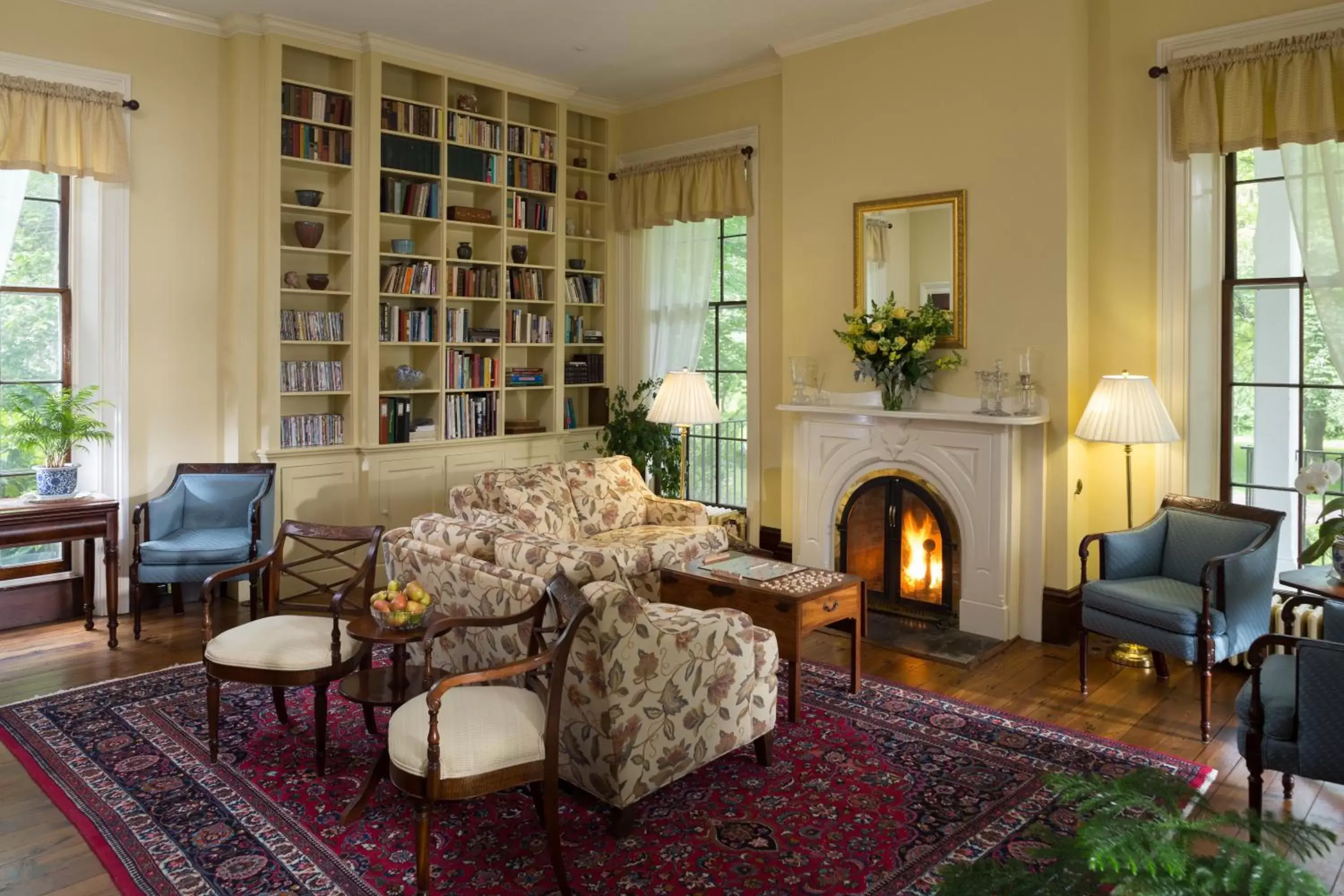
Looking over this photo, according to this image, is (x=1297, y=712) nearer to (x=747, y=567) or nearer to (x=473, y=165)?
(x=747, y=567)

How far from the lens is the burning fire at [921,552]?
5656 millimetres

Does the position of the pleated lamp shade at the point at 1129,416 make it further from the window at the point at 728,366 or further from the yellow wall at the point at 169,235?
the yellow wall at the point at 169,235

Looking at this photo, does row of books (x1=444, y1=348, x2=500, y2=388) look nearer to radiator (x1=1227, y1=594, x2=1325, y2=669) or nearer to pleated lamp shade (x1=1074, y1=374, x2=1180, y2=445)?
pleated lamp shade (x1=1074, y1=374, x2=1180, y2=445)

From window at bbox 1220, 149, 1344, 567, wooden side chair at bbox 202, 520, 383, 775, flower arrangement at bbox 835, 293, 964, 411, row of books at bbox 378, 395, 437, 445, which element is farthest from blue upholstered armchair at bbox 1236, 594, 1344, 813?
row of books at bbox 378, 395, 437, 445

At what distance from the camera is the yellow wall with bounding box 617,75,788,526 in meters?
6.65

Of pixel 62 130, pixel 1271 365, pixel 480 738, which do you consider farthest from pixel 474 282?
pixel 1271 365

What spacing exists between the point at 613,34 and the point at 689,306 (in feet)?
6.67

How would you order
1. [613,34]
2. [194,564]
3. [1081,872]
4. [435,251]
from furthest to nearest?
1. [435,251]
2. [613,34]
3. [194,564]
4. [1081,872]

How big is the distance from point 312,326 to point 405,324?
0.62 metres

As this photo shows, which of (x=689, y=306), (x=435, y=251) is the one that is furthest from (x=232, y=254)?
(x=689, y=306)

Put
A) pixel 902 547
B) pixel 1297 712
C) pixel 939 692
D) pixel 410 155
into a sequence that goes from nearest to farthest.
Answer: pixel 1297 712
pixel 939 692
pixel 902 547
pixel 410 155

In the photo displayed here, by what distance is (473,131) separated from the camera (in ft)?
22.4

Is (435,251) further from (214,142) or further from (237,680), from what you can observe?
(237,680)

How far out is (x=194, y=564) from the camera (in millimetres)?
5285
